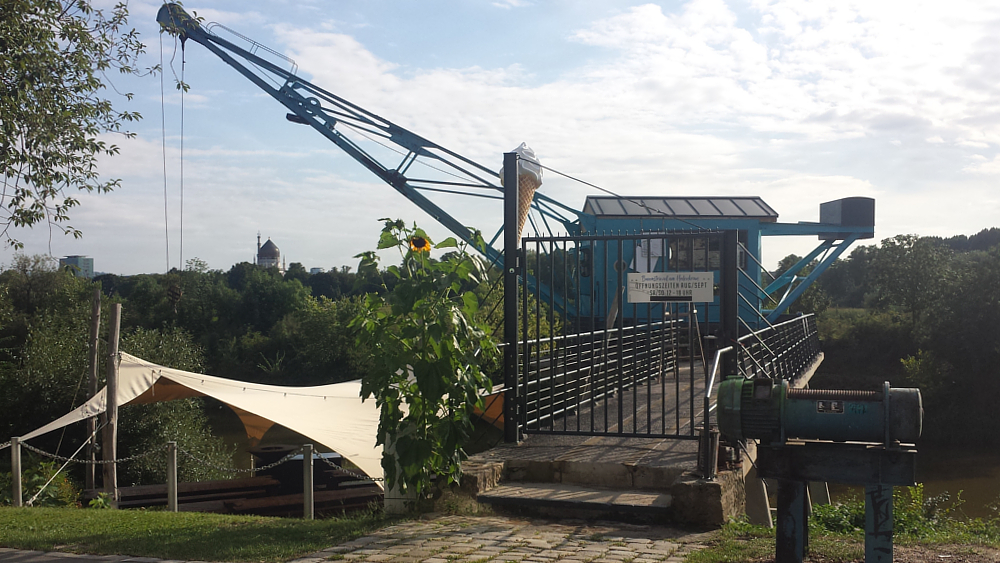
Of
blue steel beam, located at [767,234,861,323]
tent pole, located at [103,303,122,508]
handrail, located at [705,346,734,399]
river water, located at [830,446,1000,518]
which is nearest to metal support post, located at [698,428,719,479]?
handrail, located at [705,346,734,399]

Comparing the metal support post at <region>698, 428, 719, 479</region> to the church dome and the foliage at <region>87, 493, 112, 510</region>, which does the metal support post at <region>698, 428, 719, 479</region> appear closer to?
the foliage at <region>87, 493, 112, 510</region>

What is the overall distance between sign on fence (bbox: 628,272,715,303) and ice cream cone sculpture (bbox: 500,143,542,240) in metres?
1.17

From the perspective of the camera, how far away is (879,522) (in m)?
3.19

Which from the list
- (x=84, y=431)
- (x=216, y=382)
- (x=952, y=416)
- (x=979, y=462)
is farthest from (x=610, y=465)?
(x=952, y=416)

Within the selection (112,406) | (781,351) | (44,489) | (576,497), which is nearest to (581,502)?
(576,497)

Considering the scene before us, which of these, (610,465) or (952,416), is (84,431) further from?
(952,416)

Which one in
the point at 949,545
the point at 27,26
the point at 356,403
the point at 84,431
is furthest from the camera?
the point at 84,431

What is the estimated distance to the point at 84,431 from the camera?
60.1ft

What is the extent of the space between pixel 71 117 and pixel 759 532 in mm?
6817

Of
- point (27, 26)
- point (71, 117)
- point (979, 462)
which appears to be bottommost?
point (979, 462)

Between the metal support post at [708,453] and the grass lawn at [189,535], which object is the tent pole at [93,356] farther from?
the metal support post at [708,453]

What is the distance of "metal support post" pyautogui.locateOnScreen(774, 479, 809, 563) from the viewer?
10.9 feet

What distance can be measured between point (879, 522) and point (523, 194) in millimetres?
4422

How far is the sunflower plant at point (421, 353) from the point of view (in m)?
4.85
